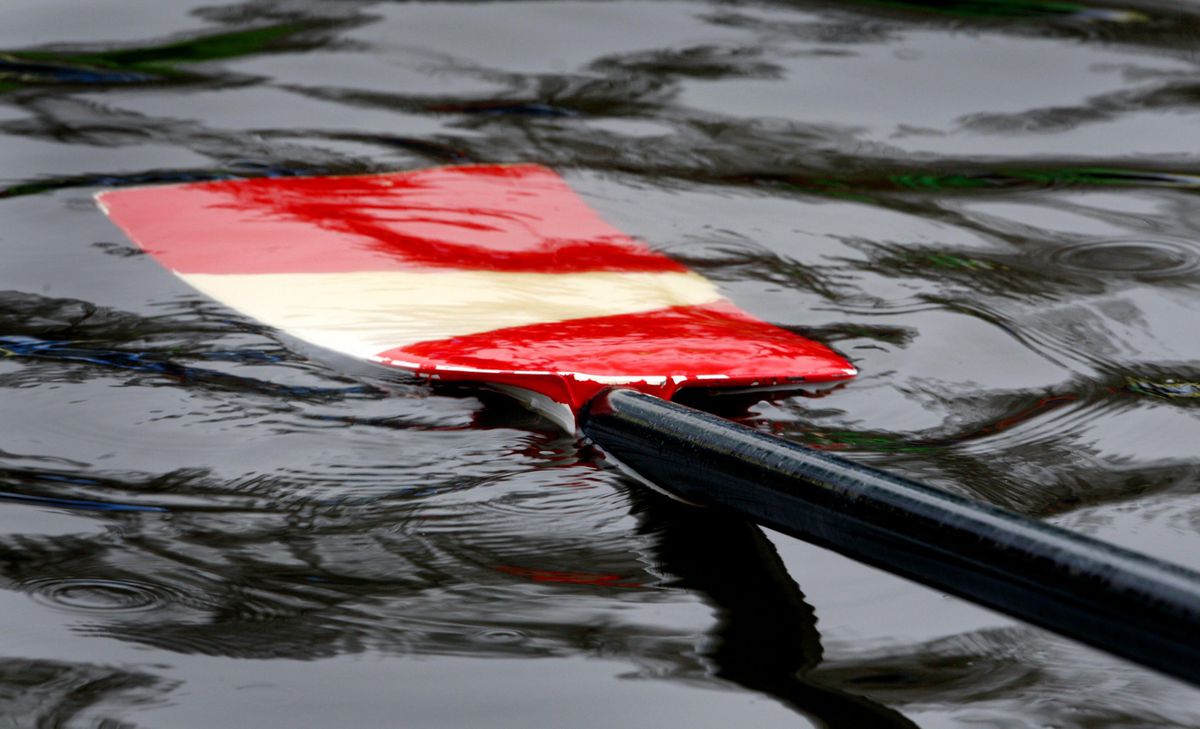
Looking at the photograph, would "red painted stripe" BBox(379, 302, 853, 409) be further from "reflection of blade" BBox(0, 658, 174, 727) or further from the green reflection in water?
the green reflection in water

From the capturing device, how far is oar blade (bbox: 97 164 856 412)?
4.96 ft

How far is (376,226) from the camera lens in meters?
1.99

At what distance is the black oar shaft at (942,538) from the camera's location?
0.77 meters

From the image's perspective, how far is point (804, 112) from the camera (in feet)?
8.79

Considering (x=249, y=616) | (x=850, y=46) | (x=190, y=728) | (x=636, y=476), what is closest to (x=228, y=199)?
(x=636, y=476)

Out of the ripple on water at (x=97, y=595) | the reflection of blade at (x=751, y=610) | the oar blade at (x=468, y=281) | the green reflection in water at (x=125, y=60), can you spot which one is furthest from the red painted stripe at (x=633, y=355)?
the green reflection in water at (x=125, y=60)

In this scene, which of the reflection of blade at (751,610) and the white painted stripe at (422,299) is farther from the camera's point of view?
the white painted stripe at (422,299)

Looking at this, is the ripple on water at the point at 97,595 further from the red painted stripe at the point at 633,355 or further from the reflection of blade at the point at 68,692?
the red painted stripe at the point at 633,355

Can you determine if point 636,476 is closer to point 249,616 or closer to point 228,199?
point 249,616

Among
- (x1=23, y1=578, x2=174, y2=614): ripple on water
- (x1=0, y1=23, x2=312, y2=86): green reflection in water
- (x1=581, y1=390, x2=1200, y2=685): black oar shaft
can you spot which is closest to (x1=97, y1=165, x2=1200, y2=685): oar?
(x1=581, y1=390, x2=1200, y2=685): black oar shaft

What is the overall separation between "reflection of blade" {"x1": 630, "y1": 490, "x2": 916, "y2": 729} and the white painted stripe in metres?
0.45

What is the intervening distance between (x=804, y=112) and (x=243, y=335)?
1397 mm

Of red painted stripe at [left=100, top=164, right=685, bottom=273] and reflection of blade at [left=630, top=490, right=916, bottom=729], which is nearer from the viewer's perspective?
reflection of blade at [left=630, top=490, right=916, bottom=729]

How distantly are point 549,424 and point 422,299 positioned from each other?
36 centimetres
